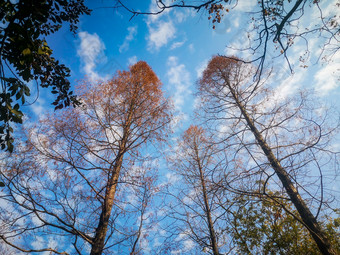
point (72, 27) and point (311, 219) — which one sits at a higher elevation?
point (72, 27)

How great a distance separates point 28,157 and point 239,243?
5512 millimetres

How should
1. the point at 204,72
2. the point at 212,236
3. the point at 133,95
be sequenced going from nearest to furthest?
the point at 212,236 < the point at 133,95 < the point at 204,72

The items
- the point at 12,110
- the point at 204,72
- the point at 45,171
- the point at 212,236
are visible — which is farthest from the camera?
the point at 204,72

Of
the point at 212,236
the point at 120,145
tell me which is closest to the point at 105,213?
the point at 120,145

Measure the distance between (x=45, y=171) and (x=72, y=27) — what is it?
3.10 metres

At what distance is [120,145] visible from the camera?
4.30 metres

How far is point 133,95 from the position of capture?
5750mm

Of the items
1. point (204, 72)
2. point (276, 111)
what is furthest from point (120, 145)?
point (204, 72)

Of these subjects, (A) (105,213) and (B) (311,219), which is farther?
(A) (105,213)

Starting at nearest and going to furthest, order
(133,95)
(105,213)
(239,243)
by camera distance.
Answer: (105,213) < (239,243) < (133,95)

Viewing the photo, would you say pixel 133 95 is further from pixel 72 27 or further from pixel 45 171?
pixel 45 171

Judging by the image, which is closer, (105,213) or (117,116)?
(105,213)

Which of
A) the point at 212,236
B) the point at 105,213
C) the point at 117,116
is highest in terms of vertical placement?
the point at 117,116

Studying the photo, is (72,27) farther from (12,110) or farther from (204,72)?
(204,72)
